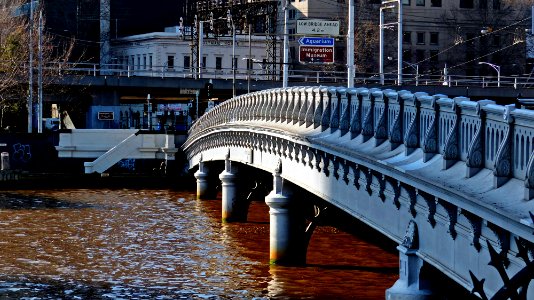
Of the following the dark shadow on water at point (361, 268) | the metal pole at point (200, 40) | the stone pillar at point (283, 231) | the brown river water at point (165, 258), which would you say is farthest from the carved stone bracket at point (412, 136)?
the metal pole at point (200, 40)

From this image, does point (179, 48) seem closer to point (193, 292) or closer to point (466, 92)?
point (466, 92)

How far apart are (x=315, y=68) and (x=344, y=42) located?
13.6 feet

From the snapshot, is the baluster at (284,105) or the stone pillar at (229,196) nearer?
the baluster at (284,105)

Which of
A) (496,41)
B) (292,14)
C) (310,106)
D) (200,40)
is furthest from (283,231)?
(496,41)

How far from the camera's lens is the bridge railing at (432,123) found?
18.4m

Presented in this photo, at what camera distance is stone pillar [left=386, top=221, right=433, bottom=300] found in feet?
75.6

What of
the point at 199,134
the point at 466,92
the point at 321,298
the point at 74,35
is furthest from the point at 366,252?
the point at 74,35

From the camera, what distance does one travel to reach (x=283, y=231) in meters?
39.7

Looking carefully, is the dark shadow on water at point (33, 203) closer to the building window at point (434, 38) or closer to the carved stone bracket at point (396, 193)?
the carved stone bracket at point (396, 193)

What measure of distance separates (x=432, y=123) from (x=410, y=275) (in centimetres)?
251

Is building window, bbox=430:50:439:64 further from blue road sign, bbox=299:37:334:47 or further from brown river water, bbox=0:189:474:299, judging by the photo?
brown river water, bbox=0:189:474:299

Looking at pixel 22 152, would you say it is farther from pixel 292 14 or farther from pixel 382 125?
pixel 382 125

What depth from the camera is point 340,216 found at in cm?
4503

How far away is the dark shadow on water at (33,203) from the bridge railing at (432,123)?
23.3 meters
